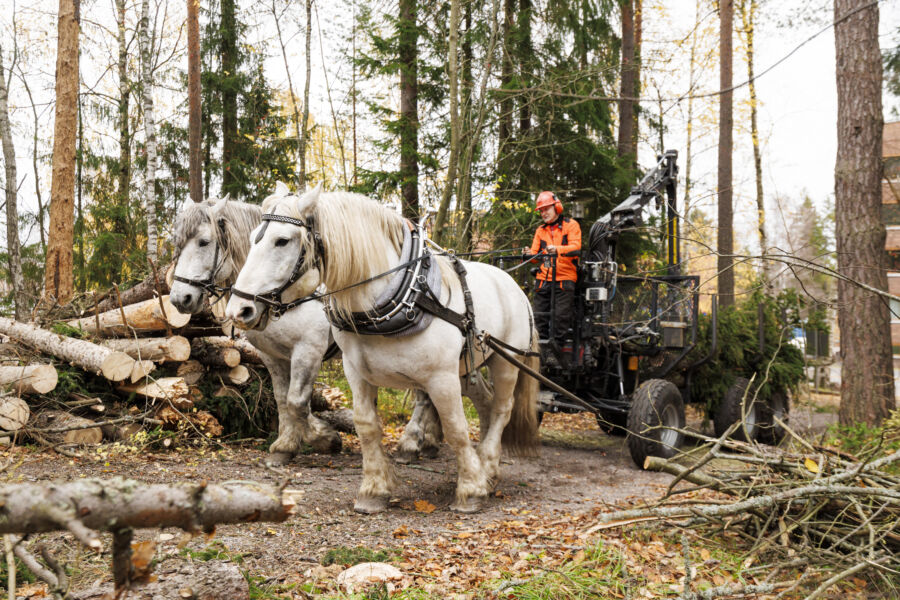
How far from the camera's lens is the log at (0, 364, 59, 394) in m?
5.31

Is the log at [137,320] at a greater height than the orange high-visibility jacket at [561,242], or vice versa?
the orange high-visibility jacket at [561,242]

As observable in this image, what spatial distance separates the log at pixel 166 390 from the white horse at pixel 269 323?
0.83 metres

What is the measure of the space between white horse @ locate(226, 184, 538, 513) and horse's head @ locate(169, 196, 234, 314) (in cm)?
93

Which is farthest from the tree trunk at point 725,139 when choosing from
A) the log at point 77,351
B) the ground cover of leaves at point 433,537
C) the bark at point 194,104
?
the log at point 77,351

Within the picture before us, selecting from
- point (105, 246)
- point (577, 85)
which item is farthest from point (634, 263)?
point (105, 246)

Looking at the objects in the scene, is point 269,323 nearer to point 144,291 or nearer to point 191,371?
point 191,371

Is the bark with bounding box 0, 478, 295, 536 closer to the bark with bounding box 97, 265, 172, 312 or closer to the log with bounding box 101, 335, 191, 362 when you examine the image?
the log with bounding box 101, 335, 191, 362

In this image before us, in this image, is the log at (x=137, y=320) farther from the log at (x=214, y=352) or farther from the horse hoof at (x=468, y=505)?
the horse hoof at (x=468, y=505)

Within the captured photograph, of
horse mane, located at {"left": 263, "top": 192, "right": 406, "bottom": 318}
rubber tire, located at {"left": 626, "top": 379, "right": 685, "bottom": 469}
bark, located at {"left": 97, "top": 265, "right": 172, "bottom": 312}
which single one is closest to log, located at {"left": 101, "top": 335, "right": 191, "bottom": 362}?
bark, located at {"left": 97, "top": 265, "right": 172, "bottom": 312}

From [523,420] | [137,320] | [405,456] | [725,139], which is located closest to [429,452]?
[405,456]

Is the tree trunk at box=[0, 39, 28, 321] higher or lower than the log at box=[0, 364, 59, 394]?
higher

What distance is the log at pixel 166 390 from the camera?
18.2ft

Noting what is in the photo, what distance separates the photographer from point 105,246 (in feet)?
40.3

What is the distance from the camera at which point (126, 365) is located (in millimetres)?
5504
